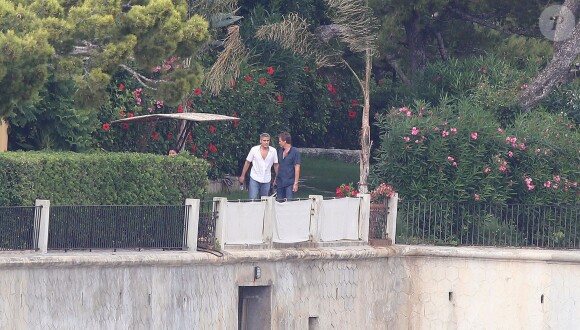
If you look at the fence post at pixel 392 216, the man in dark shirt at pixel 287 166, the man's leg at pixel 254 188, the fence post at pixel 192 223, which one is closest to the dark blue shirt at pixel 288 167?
the man in dark shirt at pixel 287 166

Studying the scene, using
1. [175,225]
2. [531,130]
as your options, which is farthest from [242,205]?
[531,130]

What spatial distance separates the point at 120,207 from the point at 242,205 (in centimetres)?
200

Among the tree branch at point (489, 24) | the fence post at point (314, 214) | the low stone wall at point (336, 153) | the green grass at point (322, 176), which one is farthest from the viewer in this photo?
the low stone wall at point (336, 153)

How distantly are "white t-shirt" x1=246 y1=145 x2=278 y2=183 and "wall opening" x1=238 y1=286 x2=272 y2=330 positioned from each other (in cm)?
195

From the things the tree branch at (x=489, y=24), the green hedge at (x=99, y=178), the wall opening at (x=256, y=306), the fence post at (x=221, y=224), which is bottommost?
the wall opening at (x=256, y=306)

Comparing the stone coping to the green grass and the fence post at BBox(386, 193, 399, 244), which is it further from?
the green grass

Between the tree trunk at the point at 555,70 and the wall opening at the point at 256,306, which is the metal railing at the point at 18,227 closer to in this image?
the wall opening at the point at 256,306

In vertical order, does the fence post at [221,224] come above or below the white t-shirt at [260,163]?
below

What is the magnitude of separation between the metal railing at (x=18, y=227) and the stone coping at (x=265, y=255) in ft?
0.47

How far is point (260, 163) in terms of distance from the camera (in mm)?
22875

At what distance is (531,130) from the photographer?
2530 centimetres

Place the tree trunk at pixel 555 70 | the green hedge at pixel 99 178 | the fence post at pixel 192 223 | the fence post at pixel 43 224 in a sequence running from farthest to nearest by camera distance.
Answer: the tree trunk at pixel 555 70 < the fence post at pixel 192 223 < the green hedge at pixel 99 178 < the fence post at pixel 43 224

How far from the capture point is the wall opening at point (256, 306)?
70.7 ft

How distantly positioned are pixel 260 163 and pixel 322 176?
8.03 meters
